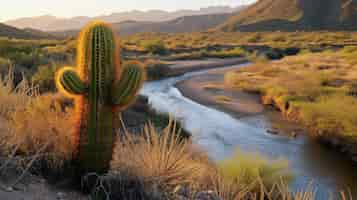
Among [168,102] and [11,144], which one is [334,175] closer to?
[11,144]

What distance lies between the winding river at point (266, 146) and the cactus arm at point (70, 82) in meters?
2.14

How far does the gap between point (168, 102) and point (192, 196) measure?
12.9 m

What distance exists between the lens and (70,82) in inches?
167

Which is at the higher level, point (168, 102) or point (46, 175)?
point (46, 175)

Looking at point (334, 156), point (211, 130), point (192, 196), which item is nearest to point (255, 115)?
point (211, 130)

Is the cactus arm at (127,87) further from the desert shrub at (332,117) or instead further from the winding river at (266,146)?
the desert shrub at (332,117)

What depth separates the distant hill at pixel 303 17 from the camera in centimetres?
9031

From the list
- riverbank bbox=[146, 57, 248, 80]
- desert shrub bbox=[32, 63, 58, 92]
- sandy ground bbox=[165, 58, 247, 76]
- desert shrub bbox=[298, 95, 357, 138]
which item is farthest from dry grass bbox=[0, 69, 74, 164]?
sandy ground bbox=[165, 58, 247, 76]

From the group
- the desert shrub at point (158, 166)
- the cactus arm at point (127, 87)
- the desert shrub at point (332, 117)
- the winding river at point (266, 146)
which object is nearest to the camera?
the cactus arm at point (127, 87)

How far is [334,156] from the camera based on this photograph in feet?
34.6

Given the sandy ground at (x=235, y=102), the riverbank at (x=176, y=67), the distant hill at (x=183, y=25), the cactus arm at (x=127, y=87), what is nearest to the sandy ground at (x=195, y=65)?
the riverbank at (x=176, y=67)

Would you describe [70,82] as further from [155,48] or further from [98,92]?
[155,48]

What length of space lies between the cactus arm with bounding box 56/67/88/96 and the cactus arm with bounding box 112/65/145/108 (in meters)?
0.37

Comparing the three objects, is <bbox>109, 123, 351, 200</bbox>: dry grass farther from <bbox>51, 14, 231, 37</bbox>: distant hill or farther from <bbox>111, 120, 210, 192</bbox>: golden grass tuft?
<bbox>51, 14, 231, 37</bbox>: distant hill
